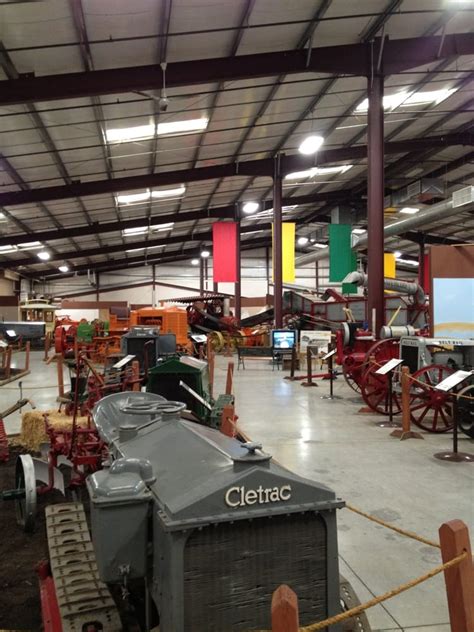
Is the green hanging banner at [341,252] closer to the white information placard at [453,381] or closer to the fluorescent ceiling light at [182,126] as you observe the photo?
the fluorescent ceiling light at [182,126]

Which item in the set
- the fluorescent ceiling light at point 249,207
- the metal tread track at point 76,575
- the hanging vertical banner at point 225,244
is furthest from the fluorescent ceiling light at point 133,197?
the metal tread track at point 76,575

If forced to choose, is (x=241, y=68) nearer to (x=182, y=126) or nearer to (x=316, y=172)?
(x=182, y=126)

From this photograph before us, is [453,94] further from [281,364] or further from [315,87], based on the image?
[281,364]

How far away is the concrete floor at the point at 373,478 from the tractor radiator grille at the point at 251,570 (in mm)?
1041

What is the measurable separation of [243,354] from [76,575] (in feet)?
54.2

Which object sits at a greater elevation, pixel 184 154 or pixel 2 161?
pixel 184 154

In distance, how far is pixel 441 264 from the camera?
928 centimetres

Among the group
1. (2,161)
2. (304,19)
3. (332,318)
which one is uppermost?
(304,19)

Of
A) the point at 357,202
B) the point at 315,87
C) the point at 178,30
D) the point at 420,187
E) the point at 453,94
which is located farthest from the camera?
the point at 357,202

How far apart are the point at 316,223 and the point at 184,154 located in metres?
17.7

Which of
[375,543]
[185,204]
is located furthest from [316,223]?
[375,543]

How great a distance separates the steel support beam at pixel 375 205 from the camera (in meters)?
11.0

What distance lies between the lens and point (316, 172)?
19656 mm

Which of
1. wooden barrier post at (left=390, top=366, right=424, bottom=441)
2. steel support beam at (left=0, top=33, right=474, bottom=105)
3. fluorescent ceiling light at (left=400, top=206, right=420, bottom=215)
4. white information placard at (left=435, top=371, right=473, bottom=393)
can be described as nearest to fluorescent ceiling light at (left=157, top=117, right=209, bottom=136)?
steel support beam at (left=0, top=33, right=474, bottom=105)
